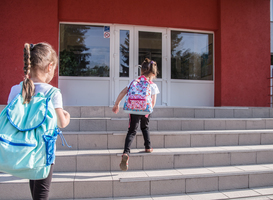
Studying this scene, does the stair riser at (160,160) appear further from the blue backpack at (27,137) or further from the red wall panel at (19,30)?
the red wall panel at (19,30)

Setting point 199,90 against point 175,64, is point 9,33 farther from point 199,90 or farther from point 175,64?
point 199,90

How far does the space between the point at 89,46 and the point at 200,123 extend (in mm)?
3694

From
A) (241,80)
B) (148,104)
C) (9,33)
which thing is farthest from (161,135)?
(9,33)

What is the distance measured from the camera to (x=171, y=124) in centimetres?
438

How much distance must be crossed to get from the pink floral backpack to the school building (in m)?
2.98

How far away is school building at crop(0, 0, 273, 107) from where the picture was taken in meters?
6.01

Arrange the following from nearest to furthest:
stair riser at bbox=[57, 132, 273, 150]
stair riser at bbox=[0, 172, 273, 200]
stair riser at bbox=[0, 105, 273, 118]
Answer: stair riser at bbox=[0, 172, 273, 200]
stair riser at bbox=[57, 132, 273, 150]
stair riser at bbox=[0, 105, 273, 118]

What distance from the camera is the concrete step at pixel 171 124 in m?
4.12

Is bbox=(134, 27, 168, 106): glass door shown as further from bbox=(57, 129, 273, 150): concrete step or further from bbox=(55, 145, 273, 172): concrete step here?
bbox=(55, 145, 273, 172): concrete step

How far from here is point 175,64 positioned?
6621 mm

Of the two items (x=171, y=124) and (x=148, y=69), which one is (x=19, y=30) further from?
(x=171, y=124)

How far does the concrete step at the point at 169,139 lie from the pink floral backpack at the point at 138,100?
0.70 metres

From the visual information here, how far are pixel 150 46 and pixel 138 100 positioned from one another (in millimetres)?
3622

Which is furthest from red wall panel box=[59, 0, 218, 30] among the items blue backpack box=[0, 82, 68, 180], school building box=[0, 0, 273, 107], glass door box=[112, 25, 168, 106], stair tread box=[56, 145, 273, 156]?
blue backpack box=[0, 82, 68, 180]
